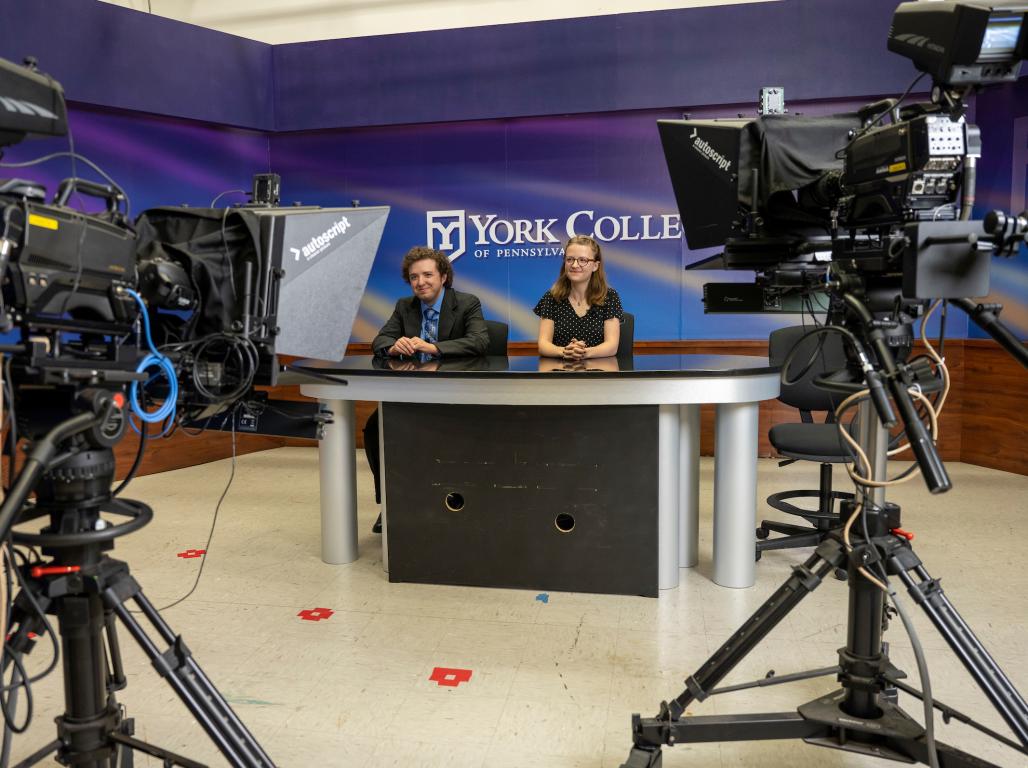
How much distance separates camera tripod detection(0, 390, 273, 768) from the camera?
50.0 inches

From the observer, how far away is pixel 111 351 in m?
1.32

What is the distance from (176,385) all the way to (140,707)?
1.30 m

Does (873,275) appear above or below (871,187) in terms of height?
below

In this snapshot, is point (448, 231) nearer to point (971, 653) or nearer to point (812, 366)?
point (812, 366)

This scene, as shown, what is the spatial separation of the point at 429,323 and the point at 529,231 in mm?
2070

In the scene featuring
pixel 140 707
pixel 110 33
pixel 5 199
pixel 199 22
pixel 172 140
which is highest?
pixel 199 22

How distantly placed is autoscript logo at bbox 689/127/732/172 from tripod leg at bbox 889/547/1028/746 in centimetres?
101

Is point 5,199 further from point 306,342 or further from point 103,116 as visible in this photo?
point 103,116

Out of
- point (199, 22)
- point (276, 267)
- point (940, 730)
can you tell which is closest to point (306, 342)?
point (276, 267)

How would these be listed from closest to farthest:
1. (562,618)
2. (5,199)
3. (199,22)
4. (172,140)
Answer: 1. (5,199)
2. (562,618)
3. (172,140)
4. (199,22)

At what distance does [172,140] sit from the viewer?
5.35 metres

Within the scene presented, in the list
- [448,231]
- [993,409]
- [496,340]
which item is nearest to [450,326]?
[496,340]

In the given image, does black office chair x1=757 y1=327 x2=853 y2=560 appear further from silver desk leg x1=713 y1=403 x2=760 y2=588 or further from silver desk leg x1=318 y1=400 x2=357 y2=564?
silver desk leg x1=318 y1=400 x2=357 y2=564

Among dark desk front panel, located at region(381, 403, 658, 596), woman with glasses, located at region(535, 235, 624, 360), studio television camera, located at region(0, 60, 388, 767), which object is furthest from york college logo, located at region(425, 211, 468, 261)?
studio television camera, located at region(0, 60, 388, 767)
